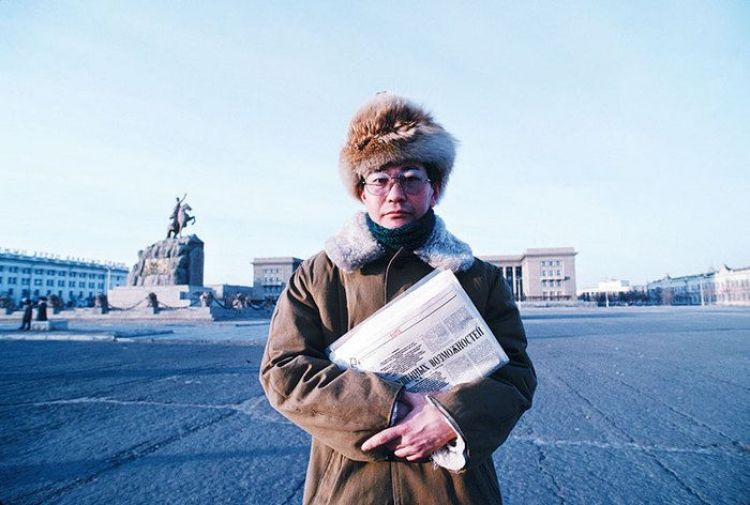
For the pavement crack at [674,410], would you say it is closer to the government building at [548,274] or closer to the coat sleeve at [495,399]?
the coat sleeve at [495,399]

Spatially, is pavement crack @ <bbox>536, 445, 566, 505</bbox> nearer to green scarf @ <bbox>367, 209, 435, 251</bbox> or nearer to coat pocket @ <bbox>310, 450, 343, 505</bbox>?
coat pocket @ <bbox>310, 450, 343, 505</bbox>

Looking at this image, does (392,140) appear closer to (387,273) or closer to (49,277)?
(387,273)

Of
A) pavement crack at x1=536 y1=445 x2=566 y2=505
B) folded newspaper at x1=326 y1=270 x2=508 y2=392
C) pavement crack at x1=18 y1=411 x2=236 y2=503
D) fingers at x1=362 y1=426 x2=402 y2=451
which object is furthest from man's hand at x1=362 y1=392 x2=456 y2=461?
pavement crack at x1=18 y1=411 x2=236 y2=503

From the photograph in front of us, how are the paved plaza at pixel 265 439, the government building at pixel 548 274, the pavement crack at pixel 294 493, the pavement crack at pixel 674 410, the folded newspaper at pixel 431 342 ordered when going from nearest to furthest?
the folded newspaper at pixel 431 342
the pavement crack at pixel 294 493
the paved plaza at pixel 265 439
the pavement crack at pixel 674 410
the government building at pixel 548 274

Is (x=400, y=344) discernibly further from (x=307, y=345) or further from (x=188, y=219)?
(x=188, y=219)

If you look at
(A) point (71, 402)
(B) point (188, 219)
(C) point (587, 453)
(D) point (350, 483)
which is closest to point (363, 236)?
(D) point (350, 483)

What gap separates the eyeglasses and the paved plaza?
6.02 feet

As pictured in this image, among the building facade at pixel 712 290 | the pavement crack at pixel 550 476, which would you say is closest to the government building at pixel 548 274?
the building facade at pixel 712 290

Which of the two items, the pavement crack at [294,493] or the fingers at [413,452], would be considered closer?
the fingers at [413,452]

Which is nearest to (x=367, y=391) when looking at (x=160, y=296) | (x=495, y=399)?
(x=495, y=399)

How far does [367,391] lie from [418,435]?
19cm

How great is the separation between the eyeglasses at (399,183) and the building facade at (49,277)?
85081mm

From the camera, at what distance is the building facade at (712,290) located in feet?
261

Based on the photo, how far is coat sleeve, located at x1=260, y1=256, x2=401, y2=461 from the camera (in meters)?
1.18
